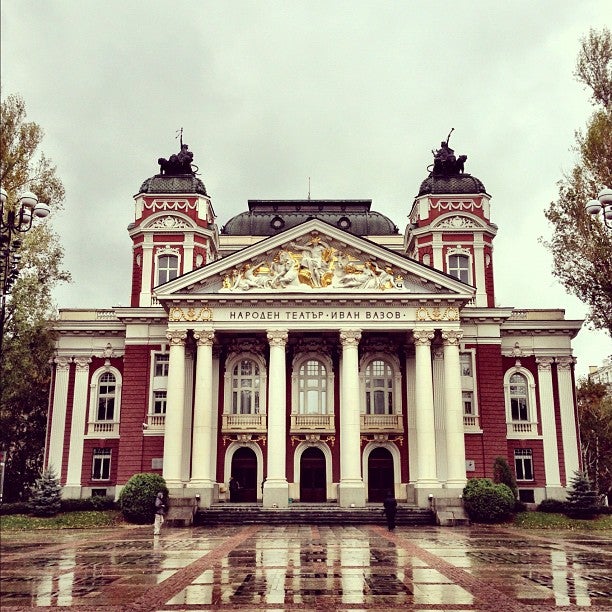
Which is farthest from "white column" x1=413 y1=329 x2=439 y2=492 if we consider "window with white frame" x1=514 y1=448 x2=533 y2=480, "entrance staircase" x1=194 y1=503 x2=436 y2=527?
"window with white frame" x1=514 y1=448 x2=533 y2=480

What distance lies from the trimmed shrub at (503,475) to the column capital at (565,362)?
8.18m

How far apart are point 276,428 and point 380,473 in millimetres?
8210

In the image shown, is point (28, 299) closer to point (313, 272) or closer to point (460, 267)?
point (313, 272)

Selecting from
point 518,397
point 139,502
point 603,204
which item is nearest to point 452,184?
point 518,397

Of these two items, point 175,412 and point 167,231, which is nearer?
point 175,412

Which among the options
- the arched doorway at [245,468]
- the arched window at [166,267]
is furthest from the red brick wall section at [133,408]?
the arched doorway at [245,468]

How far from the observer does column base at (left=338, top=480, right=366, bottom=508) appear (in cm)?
3672

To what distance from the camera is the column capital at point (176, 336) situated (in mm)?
39125

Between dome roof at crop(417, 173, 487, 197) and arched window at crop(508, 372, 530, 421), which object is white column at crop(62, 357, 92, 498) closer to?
dome roof at crop(417, 173, 487, 197)

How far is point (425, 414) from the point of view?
1490 inches

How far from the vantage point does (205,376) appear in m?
38.9

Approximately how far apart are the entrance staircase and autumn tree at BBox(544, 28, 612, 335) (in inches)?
541

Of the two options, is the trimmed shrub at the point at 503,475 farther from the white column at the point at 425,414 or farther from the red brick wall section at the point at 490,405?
the white column at the point at 425,414

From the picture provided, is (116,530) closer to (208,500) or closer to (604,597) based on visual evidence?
(208,500)
